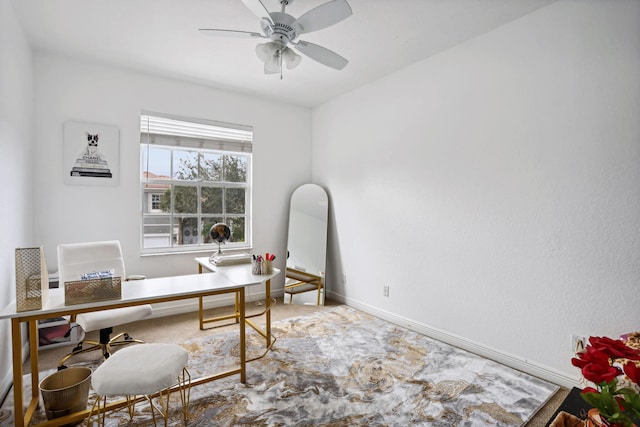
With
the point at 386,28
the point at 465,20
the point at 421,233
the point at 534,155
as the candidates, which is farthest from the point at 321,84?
the point at 534,155

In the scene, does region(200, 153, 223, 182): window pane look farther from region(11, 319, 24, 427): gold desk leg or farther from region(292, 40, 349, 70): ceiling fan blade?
region(11, 319, 24, 427): gold desk leg

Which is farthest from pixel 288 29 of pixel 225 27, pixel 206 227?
pixel 206 227

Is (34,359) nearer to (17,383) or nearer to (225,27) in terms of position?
(17,383)

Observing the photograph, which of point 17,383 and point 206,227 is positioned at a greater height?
point 206,227

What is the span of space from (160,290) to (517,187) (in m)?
2.67

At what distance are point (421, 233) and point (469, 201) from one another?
57 centimetres

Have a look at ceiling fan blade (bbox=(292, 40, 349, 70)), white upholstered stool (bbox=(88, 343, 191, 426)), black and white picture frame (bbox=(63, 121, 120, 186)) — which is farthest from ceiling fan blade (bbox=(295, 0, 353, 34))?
black and white picture frame (bbox=(63, 121, 120, 186))

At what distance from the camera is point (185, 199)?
3811 millimetres

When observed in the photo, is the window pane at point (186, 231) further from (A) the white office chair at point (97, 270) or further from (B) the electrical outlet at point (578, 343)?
(B) the electrical outlet at point (578, 343)

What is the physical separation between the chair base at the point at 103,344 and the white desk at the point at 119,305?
52cm

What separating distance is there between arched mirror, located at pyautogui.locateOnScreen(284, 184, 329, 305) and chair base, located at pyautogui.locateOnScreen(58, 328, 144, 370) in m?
1.81

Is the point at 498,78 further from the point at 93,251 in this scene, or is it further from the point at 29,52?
the point at 29,52

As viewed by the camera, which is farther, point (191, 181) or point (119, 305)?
point (191, 181)

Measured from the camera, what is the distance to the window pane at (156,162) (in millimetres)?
3586
